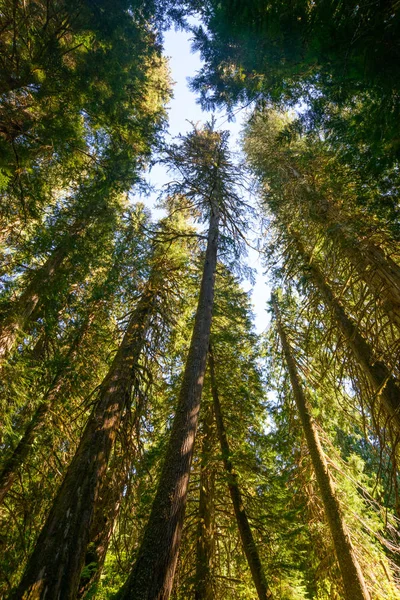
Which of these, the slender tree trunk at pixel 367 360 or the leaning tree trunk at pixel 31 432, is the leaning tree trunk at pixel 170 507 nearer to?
the slender tree trunk at pixel 367 360

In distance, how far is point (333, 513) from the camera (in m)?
5.95

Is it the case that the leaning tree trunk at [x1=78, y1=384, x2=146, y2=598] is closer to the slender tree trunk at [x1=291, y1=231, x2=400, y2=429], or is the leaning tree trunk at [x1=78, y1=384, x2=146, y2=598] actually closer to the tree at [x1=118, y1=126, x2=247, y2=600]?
the tree at [x1=118, y1=126, x2=247, y2=600]

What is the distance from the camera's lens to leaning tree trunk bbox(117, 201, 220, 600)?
8.38ft

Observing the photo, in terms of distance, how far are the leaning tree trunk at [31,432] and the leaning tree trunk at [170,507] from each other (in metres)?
3.70

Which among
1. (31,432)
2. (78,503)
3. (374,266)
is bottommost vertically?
(78,503)

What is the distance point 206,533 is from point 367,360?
5.12m

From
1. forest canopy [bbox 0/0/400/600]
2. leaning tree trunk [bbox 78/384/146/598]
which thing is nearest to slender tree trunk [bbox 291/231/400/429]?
forest canopy [bbox 0/0/400/600]

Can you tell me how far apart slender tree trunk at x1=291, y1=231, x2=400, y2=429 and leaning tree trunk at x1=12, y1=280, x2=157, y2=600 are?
4.33 metres

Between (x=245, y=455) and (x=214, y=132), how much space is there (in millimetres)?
11584

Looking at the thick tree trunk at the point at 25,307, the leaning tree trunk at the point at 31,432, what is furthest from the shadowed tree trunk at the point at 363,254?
the leaning tree trunk at the point at 31,432

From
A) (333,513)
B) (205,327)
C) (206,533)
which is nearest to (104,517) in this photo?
(206,533)

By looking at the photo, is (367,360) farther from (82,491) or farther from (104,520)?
(104,520)

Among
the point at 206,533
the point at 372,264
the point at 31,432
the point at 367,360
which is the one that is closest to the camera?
the point at 372,264

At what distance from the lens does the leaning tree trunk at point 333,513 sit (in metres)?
5.20
